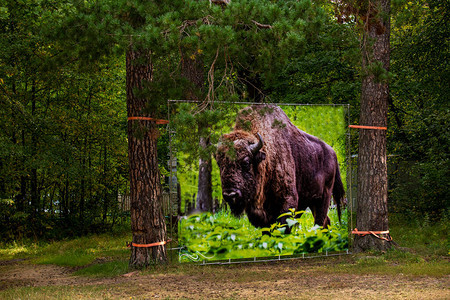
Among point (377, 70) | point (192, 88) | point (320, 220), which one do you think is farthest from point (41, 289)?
point (377, 70)

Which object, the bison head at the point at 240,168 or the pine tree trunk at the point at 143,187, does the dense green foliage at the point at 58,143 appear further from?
the bison head at the point at 240,168

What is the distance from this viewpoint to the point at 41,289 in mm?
8039

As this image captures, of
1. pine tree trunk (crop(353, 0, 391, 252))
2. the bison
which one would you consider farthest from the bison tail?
pine tree trunk (crop(353, 0, 391, 252))

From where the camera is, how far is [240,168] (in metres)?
9.70

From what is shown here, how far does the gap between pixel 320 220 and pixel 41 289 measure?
5.40m

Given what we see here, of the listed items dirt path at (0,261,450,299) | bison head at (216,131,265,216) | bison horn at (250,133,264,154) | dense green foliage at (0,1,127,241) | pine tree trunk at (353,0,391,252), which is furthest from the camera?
dense green foliage at (0,1,127,241)

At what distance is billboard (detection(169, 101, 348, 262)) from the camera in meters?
9.40

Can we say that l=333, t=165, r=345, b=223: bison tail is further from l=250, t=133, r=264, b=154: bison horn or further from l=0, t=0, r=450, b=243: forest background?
l=0, t=0, r=450, b=243: forest background

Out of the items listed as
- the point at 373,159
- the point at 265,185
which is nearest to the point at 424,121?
the point at 373,159

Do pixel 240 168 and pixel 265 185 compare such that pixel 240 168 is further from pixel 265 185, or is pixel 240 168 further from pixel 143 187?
pixel 143 187

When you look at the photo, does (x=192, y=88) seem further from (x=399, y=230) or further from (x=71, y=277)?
(x=399, y=230)

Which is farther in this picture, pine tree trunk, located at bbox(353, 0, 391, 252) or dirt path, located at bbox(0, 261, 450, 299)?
pine tree trunk, located at bbox(353, 0, 391, 252)

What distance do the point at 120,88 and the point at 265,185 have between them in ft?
34.4

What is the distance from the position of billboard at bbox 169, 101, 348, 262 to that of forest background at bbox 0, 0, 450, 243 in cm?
77
